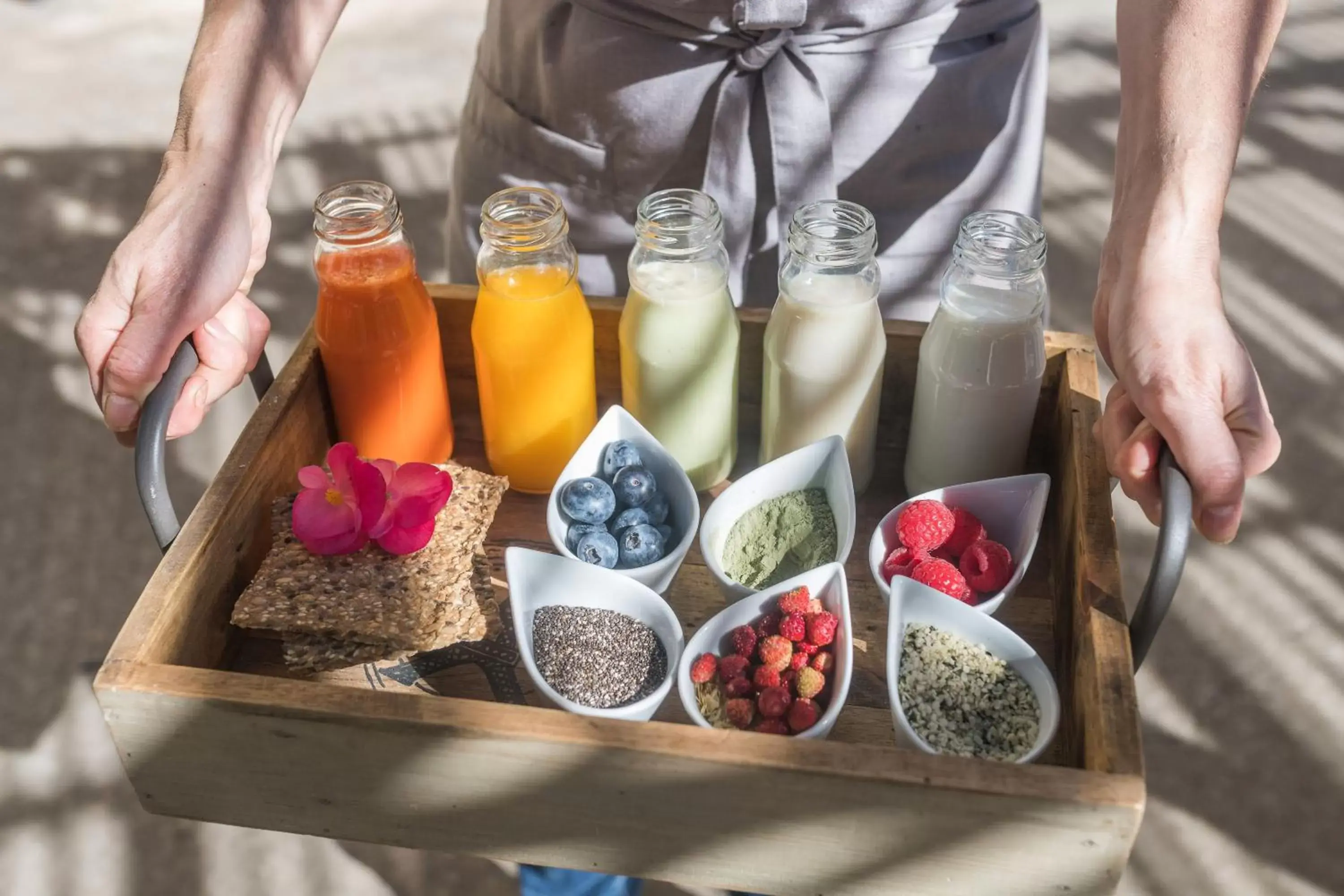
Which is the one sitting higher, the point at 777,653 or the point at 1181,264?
the point at 1181,264

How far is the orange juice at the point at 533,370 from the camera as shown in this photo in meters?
1.08

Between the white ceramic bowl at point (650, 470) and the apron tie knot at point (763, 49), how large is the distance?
408 mm

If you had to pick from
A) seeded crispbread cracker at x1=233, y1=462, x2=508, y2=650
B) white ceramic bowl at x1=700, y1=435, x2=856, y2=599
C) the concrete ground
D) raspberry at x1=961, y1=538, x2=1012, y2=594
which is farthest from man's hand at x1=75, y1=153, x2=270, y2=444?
the concrete ground

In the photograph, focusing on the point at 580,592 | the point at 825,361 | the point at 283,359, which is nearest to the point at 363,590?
the point at 580,592

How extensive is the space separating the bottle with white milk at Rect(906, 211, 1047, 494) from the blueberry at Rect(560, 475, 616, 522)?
30cm

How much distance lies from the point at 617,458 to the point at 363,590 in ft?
0.81

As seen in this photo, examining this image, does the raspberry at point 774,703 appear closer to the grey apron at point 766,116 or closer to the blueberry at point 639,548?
the blueberry at point 639,548

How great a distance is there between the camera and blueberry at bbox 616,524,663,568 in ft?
3.32

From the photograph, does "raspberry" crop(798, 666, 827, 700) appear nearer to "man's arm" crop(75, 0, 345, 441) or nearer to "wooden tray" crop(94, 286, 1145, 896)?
"wooden tray" crop(94, 286, 1145, 896)

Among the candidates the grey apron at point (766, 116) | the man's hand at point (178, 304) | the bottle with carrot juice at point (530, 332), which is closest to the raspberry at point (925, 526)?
the bottle with carrot juice at point (530, 332)

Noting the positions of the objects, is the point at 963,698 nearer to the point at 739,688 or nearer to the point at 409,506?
the point at 739,688

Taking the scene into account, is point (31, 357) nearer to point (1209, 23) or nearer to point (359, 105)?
point (359, 105)

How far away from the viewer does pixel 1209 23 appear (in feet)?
3.43

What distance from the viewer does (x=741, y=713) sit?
34.8 inches
